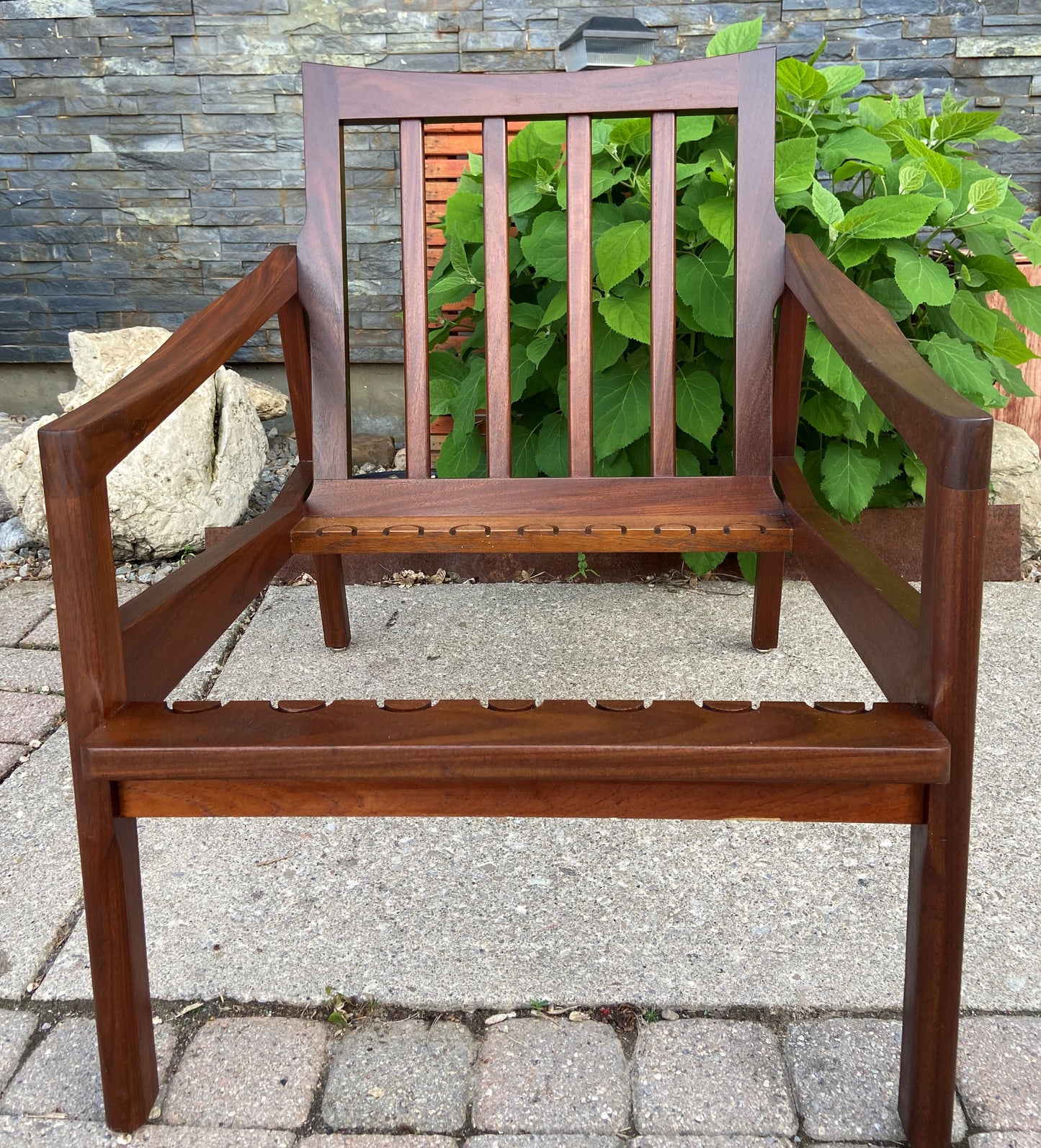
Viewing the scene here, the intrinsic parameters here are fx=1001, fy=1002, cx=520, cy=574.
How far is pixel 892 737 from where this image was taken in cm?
79

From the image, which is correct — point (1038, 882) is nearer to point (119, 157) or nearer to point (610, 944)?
point (610, 944)

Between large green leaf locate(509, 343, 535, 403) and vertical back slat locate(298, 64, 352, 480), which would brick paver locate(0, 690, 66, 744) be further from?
large green leaf locate(509, 343, 535, 403)

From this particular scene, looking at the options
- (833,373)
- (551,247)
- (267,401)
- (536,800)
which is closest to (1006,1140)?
(536,800)

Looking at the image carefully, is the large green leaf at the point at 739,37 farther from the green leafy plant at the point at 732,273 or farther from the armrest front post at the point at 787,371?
the armrest front post at the point at 787,371

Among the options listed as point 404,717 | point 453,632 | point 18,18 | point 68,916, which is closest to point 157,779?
point 404,717

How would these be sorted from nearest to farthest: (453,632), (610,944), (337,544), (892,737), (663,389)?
(892,737)
(610,944)
(337,544)
(663,389)
(453,632)

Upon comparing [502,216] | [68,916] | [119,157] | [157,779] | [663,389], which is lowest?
[68,916]

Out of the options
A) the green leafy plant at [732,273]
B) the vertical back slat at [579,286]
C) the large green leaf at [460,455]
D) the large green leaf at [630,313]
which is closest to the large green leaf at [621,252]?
the green leafy plant at [732,273]

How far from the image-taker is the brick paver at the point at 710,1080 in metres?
0.91

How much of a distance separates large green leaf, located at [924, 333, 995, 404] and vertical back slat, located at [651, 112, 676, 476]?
2.45 feet

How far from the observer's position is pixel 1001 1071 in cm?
96

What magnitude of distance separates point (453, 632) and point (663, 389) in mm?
746

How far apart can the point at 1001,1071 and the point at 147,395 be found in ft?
3.38

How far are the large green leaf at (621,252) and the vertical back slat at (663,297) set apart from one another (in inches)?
9.7
